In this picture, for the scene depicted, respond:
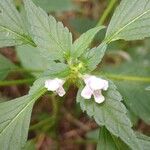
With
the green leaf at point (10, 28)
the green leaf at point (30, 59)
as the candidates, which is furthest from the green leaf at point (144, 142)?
the green leaf at point (30, 59)

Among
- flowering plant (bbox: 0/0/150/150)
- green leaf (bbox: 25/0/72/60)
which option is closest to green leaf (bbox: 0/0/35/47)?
flowering plant (bbox: 0/0/150/150)

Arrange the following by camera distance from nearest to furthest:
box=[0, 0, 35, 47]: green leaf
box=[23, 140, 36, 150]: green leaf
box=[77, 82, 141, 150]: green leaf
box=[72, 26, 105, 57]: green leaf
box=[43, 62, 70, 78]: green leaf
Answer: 1. box=[77, 82, 141, 150]: green leaf
2. box=[43, 62, 70, 78]: green leaf
3. box=[72, 26, 105, 57]: green leaf
4. box=[0, 0, 35, 47]: green leaf
5. box=[23, 140, 36, 150]: green leaf

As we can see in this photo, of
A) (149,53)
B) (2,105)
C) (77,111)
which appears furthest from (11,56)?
(2,105)

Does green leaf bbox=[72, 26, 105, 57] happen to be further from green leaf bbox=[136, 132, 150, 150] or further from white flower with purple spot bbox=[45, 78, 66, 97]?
green leaf bbox=[136, 132, 150, 150]

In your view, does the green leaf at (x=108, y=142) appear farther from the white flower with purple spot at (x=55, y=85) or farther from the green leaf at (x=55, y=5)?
the green leaf at (x=55, y=5)

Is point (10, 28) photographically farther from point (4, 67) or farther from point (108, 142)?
point (108, 142)

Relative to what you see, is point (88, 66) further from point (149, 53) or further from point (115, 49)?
point (149, 53)

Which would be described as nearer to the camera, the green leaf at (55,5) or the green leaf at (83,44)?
the green leaf at (83,44)
